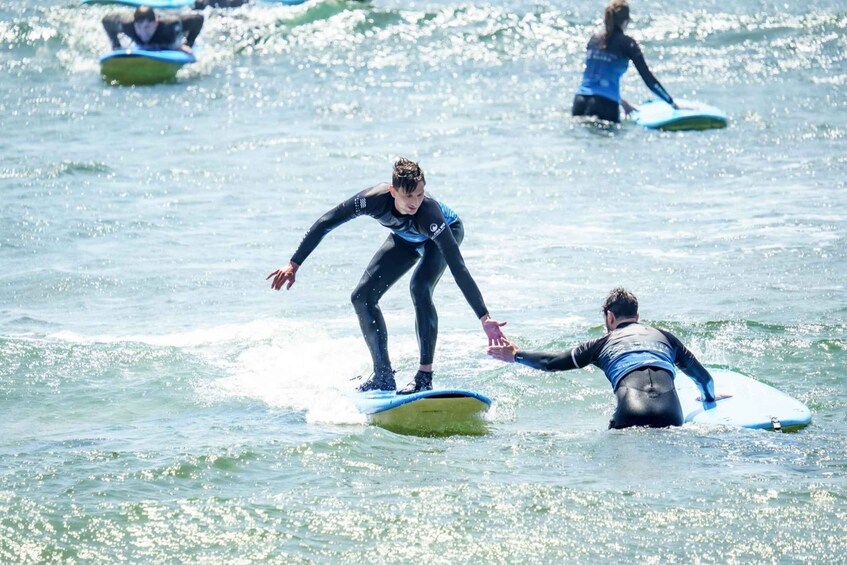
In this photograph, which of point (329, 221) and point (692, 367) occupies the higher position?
point (329, 221)

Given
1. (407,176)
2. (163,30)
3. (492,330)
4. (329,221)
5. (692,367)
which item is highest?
(407,176)

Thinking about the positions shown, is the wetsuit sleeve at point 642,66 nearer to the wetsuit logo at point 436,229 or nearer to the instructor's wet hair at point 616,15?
the instructor's wet hair at point 616,15

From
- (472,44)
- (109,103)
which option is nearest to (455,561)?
(109,103)

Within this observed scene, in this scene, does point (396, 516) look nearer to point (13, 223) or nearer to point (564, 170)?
point (13, 223)

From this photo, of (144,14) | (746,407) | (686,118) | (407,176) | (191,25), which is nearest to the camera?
(407,176)

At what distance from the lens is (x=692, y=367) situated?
814 centimetres

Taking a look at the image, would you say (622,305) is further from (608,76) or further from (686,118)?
(686,118)

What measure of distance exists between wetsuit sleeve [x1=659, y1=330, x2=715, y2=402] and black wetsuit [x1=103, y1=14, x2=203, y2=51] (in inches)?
618

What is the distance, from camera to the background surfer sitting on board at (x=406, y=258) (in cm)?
782

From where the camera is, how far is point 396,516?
257 inches

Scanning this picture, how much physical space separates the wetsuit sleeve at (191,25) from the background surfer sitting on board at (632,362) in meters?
15.7

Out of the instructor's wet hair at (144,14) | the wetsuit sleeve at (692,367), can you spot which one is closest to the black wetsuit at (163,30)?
the instructor's wet hair at (144,14)

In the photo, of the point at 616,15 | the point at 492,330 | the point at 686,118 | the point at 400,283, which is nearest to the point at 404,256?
the point at 492,330

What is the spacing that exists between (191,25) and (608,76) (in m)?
8.16
